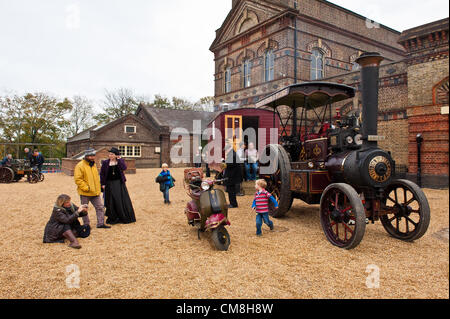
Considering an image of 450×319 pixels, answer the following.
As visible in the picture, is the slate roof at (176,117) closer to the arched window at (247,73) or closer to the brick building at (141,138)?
the brick building at (141,138)

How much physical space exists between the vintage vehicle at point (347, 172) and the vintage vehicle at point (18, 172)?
12805mm

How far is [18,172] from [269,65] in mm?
15620

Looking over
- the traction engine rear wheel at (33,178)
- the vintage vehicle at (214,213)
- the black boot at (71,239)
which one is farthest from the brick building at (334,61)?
the traction engine rear wheel at (33,178)

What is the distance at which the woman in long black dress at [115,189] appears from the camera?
19.4 feet

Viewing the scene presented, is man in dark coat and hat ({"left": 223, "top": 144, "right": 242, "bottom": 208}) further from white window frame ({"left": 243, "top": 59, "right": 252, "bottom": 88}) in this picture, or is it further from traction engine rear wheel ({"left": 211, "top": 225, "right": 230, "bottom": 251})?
white window frame ({"left": 243, "top": 59, "right": 252, "bottom": 88})

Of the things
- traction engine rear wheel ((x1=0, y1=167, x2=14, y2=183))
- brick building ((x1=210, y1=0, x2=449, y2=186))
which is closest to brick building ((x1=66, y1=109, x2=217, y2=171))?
brick building ((x1=210, y1=0, x2=449, y2=186))

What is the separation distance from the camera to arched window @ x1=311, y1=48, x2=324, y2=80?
1864cm

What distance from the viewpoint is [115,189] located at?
19.7ft

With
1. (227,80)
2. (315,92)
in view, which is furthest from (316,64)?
(315,92)

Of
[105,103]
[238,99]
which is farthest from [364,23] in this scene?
[105,103]

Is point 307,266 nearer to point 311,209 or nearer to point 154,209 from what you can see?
point 311,209

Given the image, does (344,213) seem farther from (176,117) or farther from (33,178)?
(176,117)

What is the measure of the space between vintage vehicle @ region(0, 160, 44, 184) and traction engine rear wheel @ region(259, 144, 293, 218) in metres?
12.7

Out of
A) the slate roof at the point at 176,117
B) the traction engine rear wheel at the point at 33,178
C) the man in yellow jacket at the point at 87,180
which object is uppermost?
the slate roof at the point at 176,117
